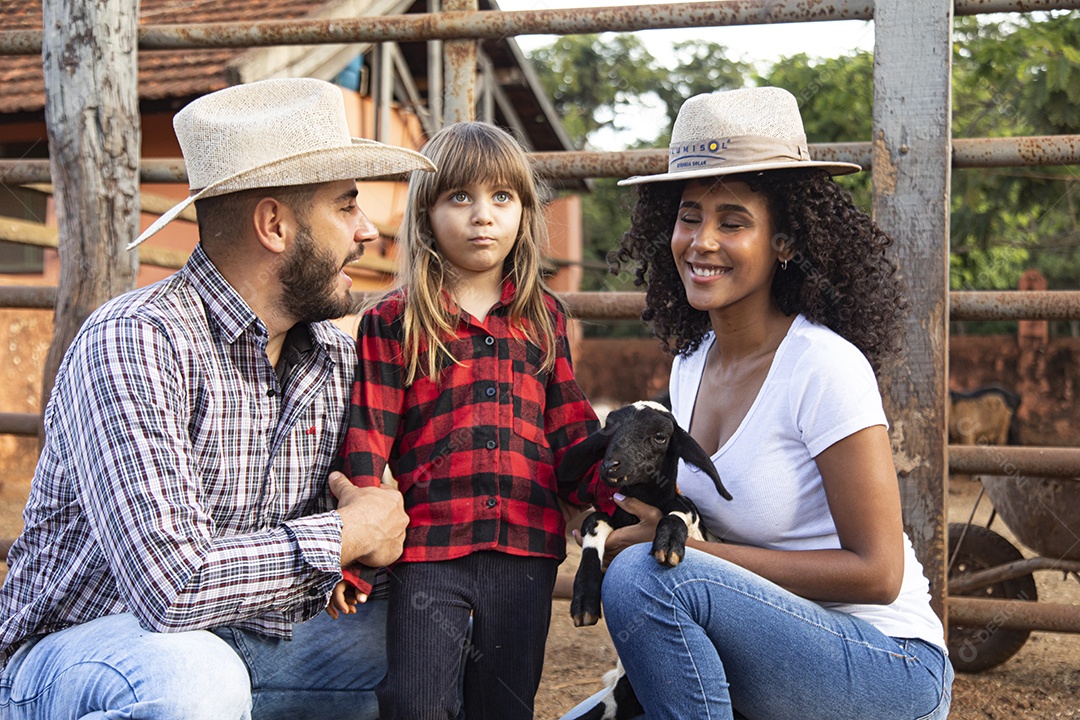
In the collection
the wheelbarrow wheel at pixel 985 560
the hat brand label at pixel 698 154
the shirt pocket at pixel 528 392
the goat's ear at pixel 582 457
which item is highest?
the hat brand label at pixel 698 154

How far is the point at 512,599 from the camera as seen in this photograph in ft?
9.12

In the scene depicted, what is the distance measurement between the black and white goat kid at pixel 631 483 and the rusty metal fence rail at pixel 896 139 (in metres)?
1.14

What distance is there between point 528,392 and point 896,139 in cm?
154

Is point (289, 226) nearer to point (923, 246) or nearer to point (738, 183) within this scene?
point (738, 183)

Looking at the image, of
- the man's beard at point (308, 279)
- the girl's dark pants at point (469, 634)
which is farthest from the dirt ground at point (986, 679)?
the man's beard at point (308, 279)

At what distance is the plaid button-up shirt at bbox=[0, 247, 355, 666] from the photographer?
2.23 metres

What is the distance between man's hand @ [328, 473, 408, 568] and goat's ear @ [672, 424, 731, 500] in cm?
70

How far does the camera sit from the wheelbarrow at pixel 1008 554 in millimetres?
4105

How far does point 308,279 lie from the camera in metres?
2.61

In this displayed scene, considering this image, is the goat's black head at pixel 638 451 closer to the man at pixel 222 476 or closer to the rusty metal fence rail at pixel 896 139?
the man at pixel 222 476

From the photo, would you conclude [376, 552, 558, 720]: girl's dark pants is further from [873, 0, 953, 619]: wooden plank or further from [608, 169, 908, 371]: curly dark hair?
[873, 0, 953, 619]: wooden plank

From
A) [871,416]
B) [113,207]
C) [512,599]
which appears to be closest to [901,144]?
[871,416]

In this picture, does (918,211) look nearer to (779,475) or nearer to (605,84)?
(779,475)

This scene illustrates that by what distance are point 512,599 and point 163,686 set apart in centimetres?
92
